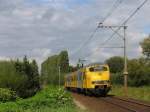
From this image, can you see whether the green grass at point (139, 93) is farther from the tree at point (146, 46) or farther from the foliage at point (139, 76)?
Answer: the tree at point (146, 46)

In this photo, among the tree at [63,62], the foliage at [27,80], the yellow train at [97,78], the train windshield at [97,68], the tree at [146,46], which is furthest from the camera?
the tree at [63,62]

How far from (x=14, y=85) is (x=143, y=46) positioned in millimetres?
63503

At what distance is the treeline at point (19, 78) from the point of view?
175ft

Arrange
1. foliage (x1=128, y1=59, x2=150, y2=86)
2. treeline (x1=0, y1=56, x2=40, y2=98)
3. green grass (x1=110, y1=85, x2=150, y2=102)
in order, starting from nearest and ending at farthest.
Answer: green grass (x1=110, y1=85, x2=150, y2=102)
treeline (x1=0, y1=56, x2=40, y2=98)
foliage (x1=128, y1=59, x2=150, y2=86)

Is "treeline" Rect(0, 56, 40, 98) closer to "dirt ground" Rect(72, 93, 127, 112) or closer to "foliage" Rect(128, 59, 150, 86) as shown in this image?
"dirt ground" Rect(72, 93, 127, 112)

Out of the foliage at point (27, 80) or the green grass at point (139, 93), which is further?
the foliage at point (27, 80)

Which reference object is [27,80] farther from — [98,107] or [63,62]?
[63,62]

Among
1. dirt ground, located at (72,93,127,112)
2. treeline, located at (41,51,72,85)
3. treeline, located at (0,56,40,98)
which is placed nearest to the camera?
dirt ground, located at (72,93,127,112)

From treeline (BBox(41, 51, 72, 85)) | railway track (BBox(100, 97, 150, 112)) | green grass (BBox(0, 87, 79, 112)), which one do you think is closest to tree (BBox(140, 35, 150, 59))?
treeline (BBox(41, 51, 72, 85))

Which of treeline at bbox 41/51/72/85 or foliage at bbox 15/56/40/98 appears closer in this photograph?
foliage at bbox 15/56/40/98

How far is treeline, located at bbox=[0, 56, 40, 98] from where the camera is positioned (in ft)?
175

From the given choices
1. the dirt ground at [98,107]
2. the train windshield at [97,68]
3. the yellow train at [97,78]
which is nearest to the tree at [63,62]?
the yellow train at [97,78]

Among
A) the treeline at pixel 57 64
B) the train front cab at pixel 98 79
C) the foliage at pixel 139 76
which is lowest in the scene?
the train front cab at pixel 98 79

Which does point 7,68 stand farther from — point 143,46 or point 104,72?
point 143,46
